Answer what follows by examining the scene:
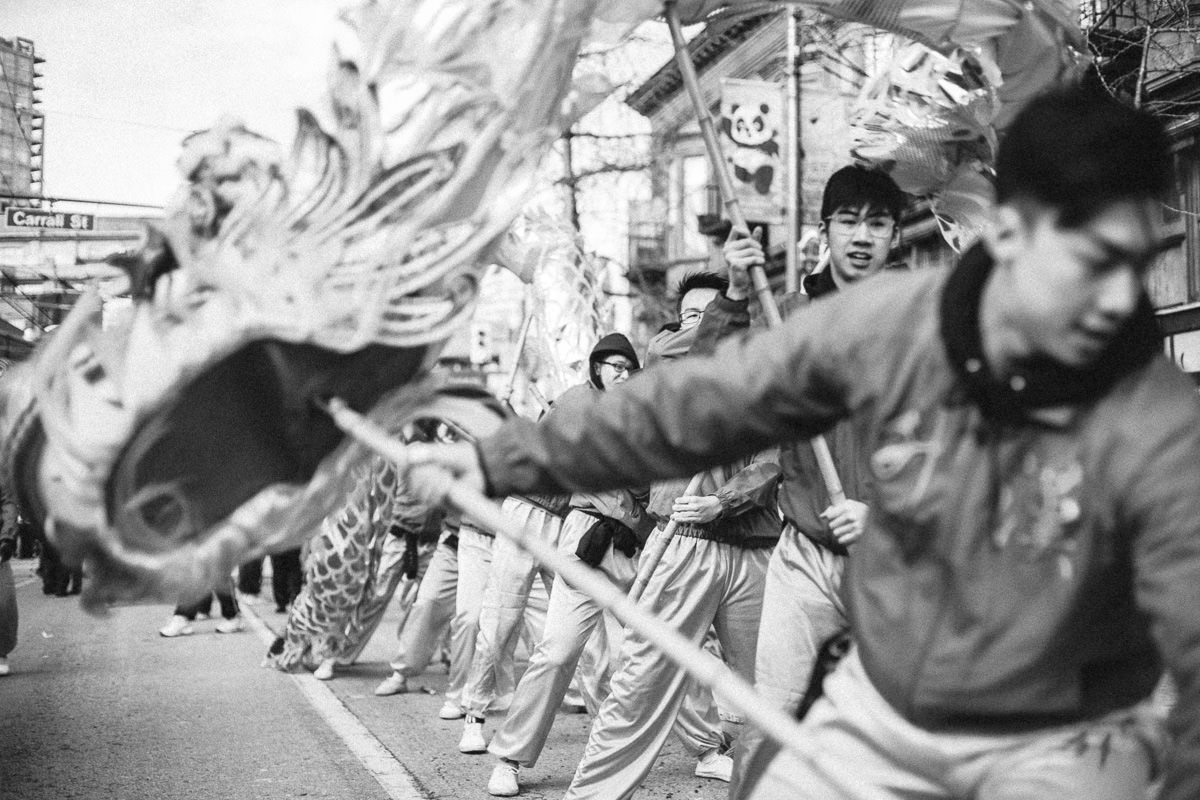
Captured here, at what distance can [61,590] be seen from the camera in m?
16.2

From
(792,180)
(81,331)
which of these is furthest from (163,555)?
(792,180)

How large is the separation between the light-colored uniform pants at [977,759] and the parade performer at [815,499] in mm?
1657

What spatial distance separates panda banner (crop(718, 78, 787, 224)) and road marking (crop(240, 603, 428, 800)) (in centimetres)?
814

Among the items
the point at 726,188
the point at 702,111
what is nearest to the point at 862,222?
the point at 726,188

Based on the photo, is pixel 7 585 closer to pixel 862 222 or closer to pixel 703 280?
pixel 703 280

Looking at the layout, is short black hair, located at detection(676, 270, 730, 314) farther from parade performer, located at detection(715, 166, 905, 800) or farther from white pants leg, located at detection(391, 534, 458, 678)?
white pants leg, located at detection(391, 534, 458, 678)

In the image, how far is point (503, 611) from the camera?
7.39 metres

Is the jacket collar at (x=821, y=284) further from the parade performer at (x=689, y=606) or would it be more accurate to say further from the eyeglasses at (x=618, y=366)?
the eyeglasses at (x=618, y=366)

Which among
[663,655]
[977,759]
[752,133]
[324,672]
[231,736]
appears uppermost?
[752,133]

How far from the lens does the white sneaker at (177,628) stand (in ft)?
38.3

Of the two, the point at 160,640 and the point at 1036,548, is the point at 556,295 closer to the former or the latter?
the point at 160,640

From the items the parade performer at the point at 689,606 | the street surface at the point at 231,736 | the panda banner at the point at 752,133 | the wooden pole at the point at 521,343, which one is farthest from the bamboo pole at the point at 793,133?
the parade performer at the point at 689,606

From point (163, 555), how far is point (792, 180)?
1333cm

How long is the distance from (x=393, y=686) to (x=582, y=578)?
21.8ft
